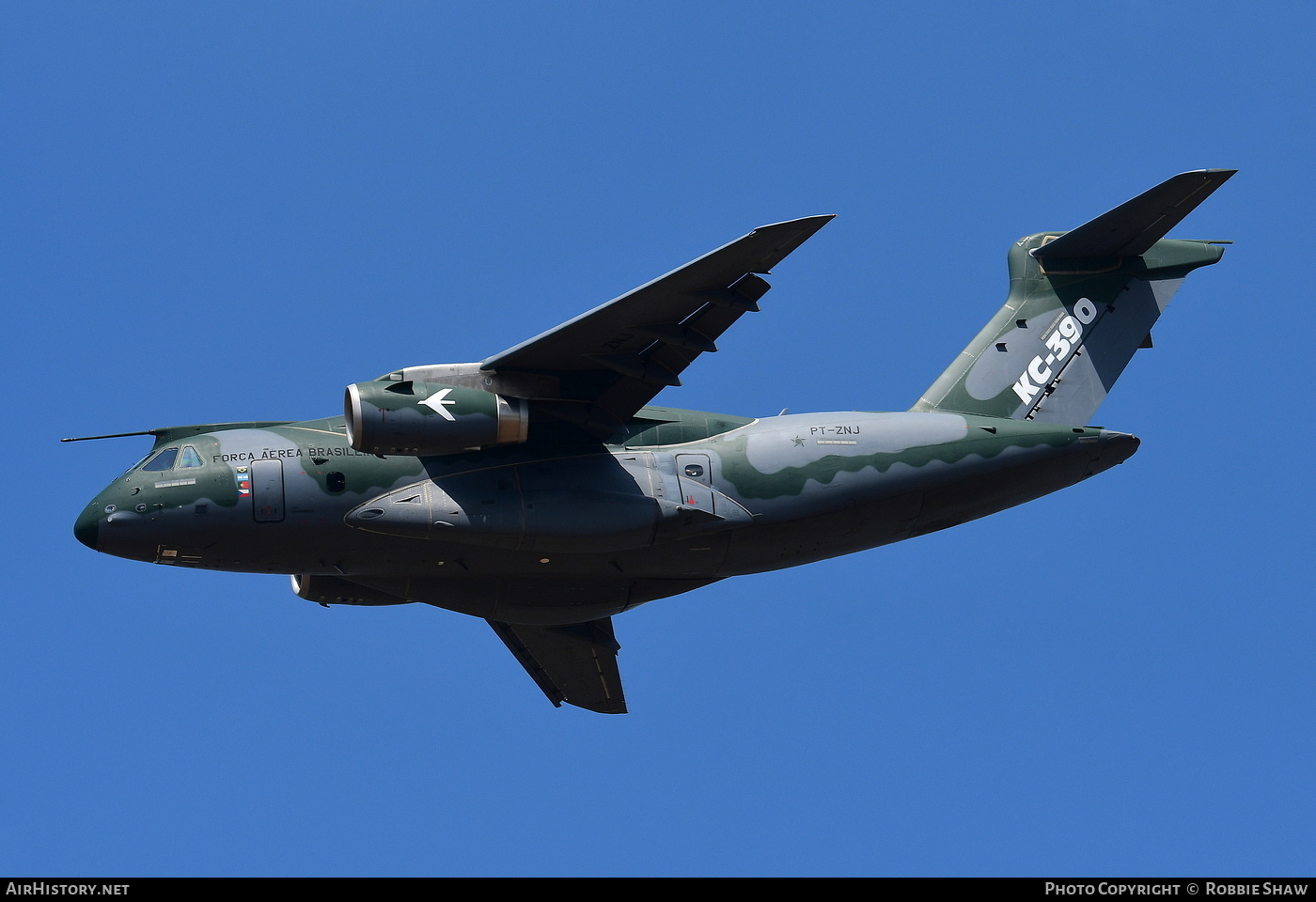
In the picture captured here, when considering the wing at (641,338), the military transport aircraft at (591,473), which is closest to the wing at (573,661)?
the military transport aircraft at (591,473)

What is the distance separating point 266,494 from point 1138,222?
419 inches

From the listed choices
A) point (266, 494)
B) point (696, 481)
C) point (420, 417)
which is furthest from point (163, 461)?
point (696, 481)

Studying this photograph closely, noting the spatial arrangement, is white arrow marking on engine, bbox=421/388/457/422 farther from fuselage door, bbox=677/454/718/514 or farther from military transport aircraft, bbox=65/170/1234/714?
Result: fuselage door, bbox=677/454/718/514

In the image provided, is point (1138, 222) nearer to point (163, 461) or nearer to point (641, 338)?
point (641, 338)

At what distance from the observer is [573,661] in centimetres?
2266

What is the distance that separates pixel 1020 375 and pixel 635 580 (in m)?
5.25

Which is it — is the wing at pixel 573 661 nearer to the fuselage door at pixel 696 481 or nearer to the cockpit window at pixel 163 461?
the fuselage door at pixel 696 481

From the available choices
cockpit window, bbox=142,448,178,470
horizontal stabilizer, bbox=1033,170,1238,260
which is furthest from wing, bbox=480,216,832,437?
horizontal stabilizer, bbox=1033,170,1238,260

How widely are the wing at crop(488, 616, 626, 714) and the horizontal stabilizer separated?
7222mm

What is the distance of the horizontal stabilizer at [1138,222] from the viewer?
20.4 metres

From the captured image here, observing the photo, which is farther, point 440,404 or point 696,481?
point 696,481
